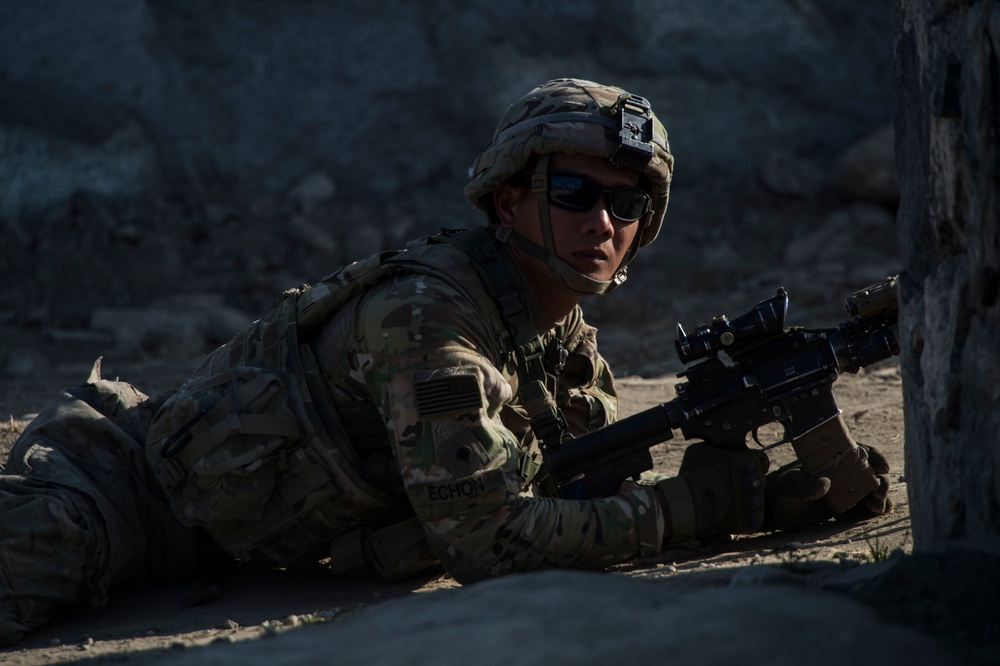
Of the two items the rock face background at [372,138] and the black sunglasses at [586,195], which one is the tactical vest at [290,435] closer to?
the black sunglasses at [586,195]

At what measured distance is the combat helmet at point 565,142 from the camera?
3.44m

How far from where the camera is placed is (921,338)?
2.64m

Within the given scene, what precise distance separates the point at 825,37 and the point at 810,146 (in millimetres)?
951

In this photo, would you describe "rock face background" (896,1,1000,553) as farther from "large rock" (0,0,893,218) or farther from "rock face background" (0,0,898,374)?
"large rock" (0,0,893,218)

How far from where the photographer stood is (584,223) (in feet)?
11.4

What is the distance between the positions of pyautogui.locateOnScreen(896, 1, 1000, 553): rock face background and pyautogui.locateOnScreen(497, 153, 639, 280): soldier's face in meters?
0.95

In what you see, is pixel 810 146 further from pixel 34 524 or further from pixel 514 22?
pixel 34 524

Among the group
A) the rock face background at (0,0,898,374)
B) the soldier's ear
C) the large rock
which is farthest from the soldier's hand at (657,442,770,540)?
the large rock

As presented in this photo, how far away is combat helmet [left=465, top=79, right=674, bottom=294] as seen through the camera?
3439 mm

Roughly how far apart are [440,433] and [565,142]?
100cm

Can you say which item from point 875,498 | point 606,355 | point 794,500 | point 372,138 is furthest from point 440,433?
point 372,138

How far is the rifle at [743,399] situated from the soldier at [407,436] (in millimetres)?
104

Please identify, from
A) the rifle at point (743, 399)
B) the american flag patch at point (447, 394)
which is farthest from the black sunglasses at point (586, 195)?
the american flag patch at point (447, 394)

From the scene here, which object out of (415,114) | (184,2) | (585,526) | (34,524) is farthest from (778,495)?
(184,2)
